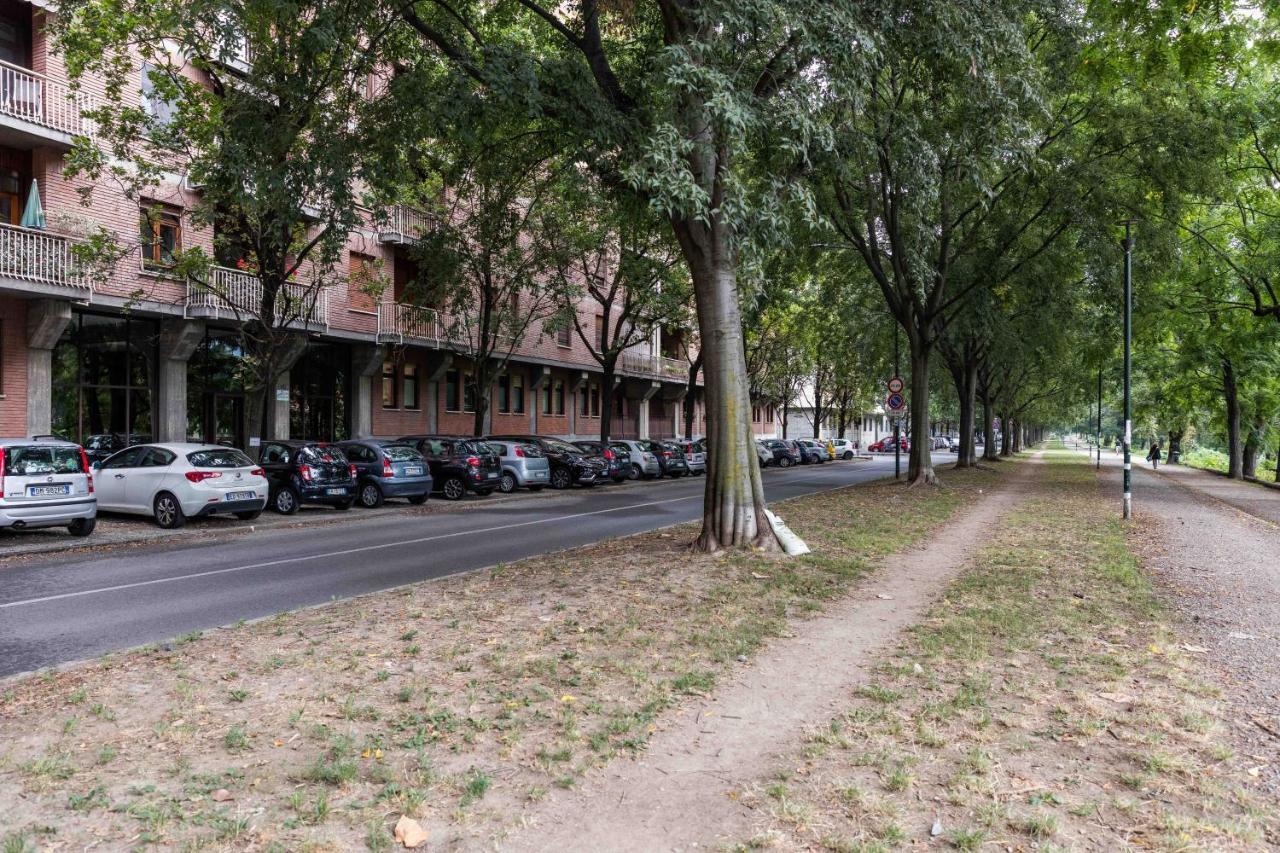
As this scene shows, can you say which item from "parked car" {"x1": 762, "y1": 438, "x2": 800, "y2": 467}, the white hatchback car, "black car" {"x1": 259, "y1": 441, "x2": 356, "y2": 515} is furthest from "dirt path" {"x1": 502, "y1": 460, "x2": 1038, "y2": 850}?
"parked car" {"x1": 762, "y1": 438, "x2": 800, "y2": 467}

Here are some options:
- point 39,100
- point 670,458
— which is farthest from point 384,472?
point 670,458

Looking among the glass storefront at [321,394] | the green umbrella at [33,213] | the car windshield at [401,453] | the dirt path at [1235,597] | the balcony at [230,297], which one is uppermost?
the green umbrella at [33,213]

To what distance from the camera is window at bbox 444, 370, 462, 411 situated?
3150cm

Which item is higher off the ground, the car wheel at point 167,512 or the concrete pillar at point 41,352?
the concrete pillar at point 41,352

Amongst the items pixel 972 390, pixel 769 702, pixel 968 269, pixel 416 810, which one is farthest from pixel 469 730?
pixel 972 390

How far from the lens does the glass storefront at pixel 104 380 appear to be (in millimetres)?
19438

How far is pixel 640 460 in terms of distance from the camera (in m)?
30.3

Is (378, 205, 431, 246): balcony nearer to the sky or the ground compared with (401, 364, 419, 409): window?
nearer to the sky

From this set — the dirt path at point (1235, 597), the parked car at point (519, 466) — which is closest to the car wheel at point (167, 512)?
the parked car at point (519, 466)

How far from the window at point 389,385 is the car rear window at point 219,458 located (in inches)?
507

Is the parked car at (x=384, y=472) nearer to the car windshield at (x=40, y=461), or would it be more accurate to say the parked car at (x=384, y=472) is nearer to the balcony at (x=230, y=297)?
the balcony at (x=230, y=297)

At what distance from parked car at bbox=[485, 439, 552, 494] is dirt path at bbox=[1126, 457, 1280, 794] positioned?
14.9 m

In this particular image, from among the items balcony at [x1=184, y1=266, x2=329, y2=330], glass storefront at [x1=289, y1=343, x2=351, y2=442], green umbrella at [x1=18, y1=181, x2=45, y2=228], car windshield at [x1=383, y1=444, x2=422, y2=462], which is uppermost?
green umbrella at [x1=18, y1=181, x2=45, y2=228]

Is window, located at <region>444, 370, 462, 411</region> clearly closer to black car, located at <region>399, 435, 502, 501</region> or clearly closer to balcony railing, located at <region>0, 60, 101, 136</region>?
black car, located at <region>399, 435, 502, 501</region>
